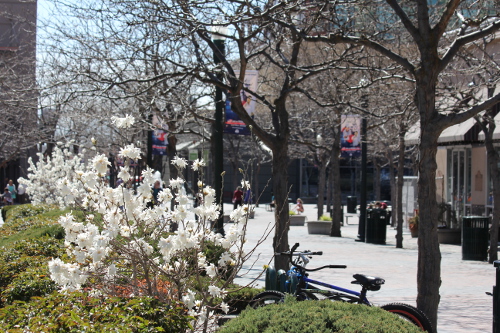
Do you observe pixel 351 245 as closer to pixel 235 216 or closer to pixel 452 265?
pixel 452 265

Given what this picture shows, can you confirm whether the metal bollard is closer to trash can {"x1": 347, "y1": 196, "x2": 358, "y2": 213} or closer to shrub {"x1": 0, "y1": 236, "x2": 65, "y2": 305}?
shrub {"x1": 0, "y1": 236, "x2": 65, "y2": 305}

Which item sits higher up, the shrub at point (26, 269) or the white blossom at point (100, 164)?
the white blossom at point (100, 164)

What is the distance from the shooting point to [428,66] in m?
6.79

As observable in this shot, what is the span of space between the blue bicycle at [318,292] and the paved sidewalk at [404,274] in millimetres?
404

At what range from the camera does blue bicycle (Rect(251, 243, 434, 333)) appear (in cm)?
591

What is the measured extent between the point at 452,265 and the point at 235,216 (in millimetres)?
10770

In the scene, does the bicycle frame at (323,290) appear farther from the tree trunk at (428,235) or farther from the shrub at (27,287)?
the shrub at (27,287)

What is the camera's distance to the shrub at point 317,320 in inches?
161

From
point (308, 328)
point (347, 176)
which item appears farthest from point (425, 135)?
point (347, 176)

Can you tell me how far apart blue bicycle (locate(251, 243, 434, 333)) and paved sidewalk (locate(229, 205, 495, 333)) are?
0.40 meters

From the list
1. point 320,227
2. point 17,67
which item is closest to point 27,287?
point 17,67

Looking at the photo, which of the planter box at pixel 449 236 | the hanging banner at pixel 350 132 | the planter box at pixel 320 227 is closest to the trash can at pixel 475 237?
the planter box at pixel 449 236

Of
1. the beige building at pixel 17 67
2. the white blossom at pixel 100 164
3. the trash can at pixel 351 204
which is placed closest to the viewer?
the white blossom at pixel 100 164

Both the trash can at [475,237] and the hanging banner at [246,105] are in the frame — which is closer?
the hanging banner at [246,105]
